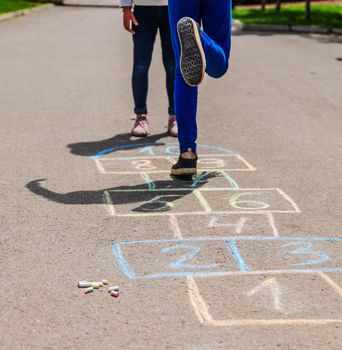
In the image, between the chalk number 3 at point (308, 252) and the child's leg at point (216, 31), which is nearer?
the chalk number 3 at point (308, 252)

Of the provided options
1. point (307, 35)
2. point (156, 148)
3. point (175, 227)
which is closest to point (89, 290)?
point (175, 227)

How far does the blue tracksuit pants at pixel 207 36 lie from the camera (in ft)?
16.8

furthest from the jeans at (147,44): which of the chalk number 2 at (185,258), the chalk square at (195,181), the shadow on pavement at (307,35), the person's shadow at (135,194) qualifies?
the shadow on pavement at (307,35)

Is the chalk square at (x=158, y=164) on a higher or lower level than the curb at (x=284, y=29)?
higher

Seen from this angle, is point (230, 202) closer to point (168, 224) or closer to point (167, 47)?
point (168, 224)

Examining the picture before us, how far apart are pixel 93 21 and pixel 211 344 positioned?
19886 mm

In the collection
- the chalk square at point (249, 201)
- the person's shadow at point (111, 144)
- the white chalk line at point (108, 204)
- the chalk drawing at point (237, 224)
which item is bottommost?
the person's shadow at point (111, 144)

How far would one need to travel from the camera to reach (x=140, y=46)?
21.1 feet

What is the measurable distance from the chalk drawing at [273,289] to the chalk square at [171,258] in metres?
0.20

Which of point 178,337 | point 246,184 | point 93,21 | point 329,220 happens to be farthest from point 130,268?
point 93,21

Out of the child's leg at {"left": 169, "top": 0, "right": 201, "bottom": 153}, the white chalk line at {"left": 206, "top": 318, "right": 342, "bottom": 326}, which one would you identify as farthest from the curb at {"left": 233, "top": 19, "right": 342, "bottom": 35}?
the white chalk line at {"left": 206, "top": 318, "right": 342, "bottom": 326}

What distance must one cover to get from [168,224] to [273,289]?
1026 mm

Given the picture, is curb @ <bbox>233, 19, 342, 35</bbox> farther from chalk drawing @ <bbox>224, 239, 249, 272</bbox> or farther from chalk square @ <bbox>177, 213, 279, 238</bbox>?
chalk drawing @ <bbox>224, 239, 249, 272</bbox>

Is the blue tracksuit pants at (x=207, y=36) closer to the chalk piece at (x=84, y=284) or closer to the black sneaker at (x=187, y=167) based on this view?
the black sneaker at (x=187, y=167)
